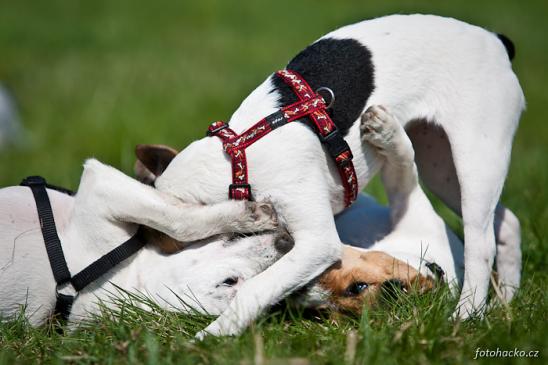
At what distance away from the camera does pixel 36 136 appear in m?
8.20

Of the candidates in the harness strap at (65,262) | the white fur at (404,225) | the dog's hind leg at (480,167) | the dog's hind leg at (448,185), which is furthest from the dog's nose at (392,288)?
the harness strap at (65,262)

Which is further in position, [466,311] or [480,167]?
[480,167]

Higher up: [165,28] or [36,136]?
[165,28]

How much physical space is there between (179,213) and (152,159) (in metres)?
0.83

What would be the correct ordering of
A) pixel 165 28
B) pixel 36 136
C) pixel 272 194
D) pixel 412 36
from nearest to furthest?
pixel 272 194
pixel 412 36
pixel 36 136
pixel 165 28

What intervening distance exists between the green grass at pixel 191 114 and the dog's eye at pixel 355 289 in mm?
149

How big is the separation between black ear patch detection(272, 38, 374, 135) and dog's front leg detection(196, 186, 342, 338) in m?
0.39

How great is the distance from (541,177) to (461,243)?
1.88m

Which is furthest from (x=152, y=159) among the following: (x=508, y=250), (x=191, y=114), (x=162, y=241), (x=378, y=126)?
(x=191, y=114)

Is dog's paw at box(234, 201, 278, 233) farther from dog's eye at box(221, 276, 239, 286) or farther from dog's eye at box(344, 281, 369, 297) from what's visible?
dog's eye at box(344, 281, 369, 297)

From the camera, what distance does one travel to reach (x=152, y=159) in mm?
3730

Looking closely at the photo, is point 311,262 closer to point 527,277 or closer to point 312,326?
point 312,326

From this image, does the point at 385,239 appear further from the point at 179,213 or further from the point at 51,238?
the point at 51,238

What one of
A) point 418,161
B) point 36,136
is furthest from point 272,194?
point 36,136
